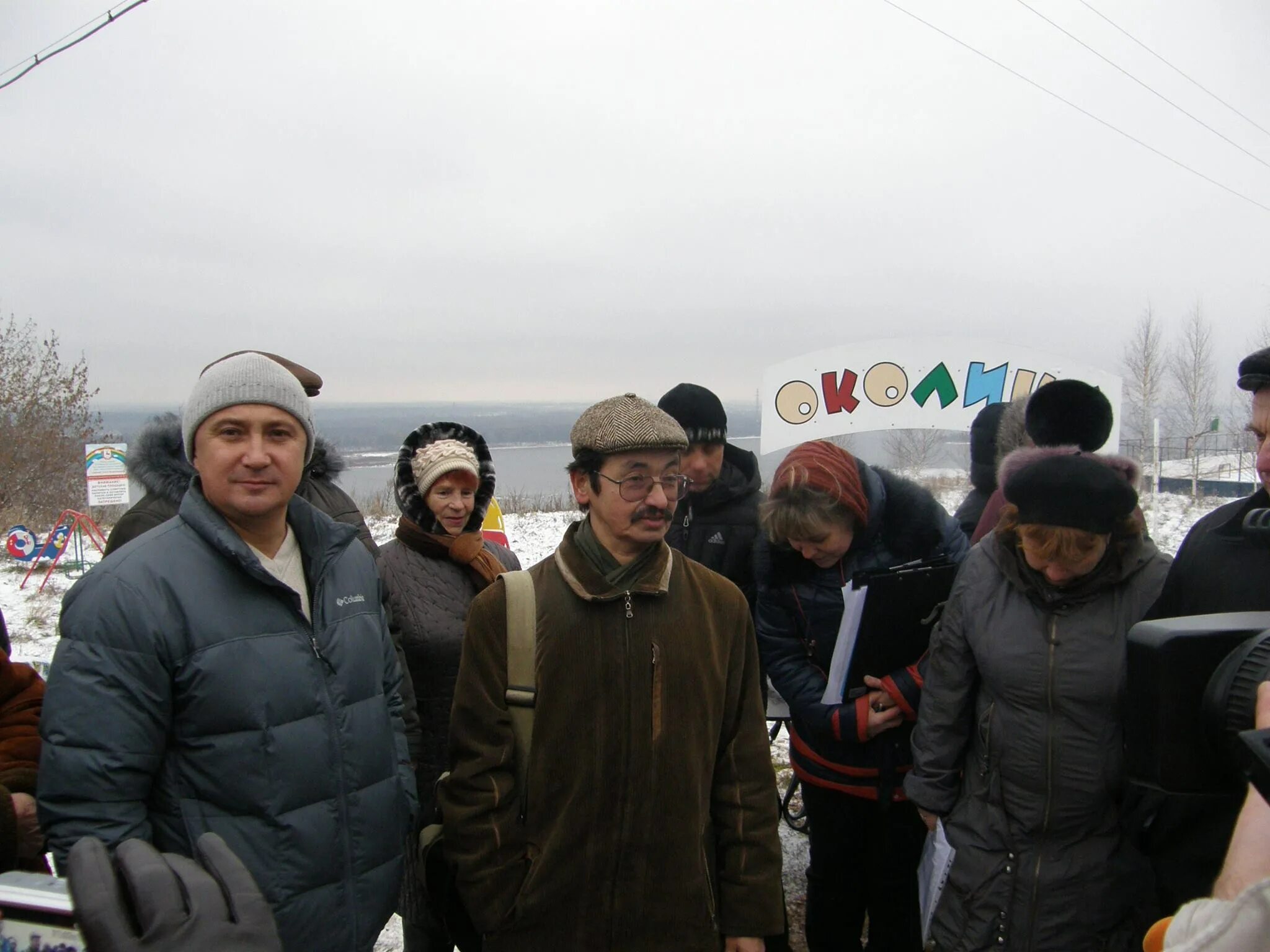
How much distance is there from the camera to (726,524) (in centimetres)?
352

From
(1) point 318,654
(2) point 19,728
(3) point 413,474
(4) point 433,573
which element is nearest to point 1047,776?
(1) point 318,654

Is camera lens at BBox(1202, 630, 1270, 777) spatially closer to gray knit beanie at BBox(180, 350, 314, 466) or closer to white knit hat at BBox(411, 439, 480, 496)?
gray knit beanie at BBox(180, 350, 314, 466)

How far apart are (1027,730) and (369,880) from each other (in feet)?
5.83


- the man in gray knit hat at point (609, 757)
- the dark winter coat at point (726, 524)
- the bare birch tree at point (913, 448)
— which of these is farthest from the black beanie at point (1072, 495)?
the bare birch tree at point (913, 448)

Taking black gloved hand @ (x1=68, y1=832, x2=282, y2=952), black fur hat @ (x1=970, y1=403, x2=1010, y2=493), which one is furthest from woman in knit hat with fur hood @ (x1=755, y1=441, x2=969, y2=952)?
black gloved hand @ (x1=68, y1=832, x2=282, y2=952)

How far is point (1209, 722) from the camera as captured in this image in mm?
1035

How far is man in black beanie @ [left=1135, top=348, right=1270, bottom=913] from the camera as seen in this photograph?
180cm

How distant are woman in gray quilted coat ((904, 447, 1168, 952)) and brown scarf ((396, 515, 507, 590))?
5.46 ft

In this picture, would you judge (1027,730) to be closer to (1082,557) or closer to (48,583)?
(1082,557)

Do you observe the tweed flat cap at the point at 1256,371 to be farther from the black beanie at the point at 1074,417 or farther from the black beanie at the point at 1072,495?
the black beanie at the point at 1074,417

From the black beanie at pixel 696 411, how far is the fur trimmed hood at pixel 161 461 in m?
1.58

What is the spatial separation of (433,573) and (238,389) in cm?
117

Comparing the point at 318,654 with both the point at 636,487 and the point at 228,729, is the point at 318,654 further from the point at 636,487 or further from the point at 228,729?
the point at 636,487

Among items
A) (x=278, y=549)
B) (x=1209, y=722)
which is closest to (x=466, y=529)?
(x=278, y=549)
